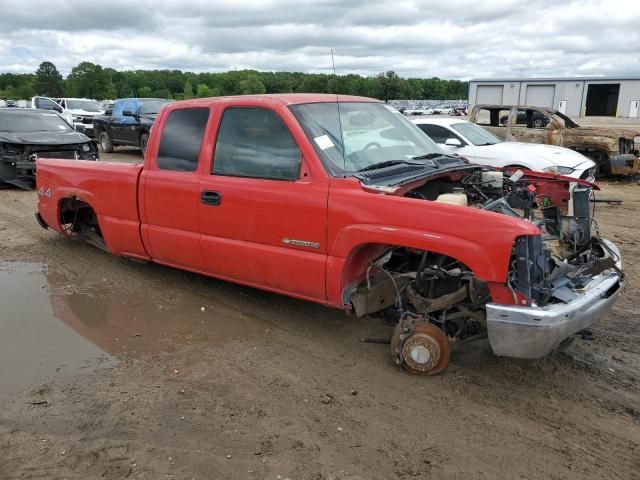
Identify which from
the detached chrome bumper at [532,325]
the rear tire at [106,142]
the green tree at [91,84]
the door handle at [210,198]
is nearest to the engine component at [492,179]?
the detached chrome bumper at [532,325]

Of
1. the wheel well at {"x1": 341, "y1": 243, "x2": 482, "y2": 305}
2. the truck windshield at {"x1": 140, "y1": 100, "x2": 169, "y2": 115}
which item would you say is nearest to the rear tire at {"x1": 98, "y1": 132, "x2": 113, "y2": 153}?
the truck windshield at {"x1": 140, "y1": 100, "x2": 169, "y2": 115}

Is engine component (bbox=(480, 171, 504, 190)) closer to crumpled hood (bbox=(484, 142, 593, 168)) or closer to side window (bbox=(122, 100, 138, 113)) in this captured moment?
crumpled hood (bbox=(484, 142, 593, 168))

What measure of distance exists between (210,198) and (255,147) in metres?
0.57

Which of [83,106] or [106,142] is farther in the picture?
[83,106]

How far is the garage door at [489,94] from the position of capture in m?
52.5

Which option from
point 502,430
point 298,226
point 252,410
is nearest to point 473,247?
point 502,430

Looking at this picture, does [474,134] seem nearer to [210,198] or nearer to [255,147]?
[255,147]

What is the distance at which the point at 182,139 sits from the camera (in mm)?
4910

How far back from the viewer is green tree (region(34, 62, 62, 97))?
308 ft

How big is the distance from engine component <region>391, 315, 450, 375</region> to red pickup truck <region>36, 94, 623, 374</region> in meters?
0.01

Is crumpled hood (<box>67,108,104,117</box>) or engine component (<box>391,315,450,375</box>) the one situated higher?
crumpled hood (<box>67,108,104,117</box>)

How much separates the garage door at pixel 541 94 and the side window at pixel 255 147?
53723 millimetres

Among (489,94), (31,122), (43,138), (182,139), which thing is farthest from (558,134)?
(489,94)

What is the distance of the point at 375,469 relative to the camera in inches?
114
